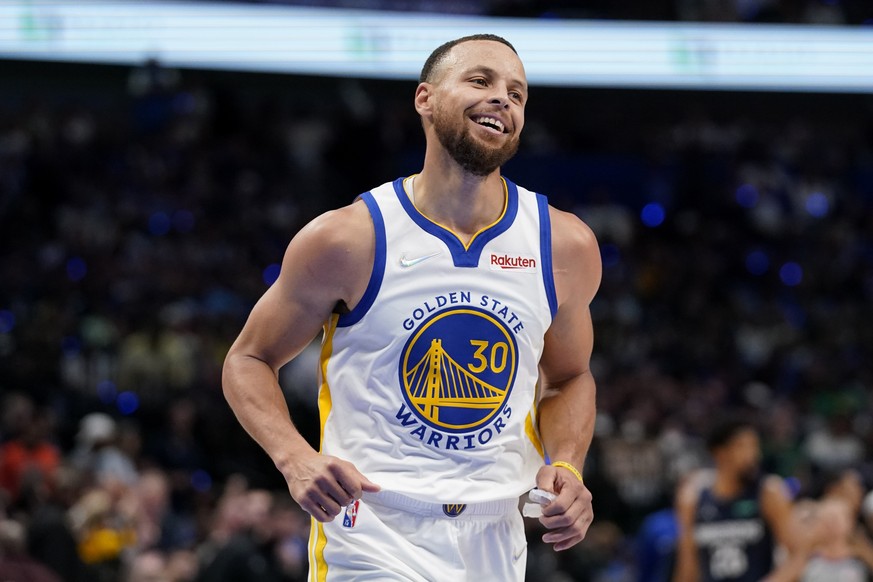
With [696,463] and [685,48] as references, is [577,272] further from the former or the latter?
[685,48]

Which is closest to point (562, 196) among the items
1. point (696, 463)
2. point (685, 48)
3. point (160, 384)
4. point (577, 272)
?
point (685, 48)

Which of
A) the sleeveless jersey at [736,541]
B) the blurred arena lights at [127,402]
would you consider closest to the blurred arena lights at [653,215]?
the blurred arena lights at [127,402]

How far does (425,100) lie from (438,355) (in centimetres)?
85

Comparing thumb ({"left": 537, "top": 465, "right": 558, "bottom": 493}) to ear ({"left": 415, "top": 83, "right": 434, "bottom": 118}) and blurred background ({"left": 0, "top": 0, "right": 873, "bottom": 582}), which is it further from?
blurred background ({"left": 0, "top": 0, "right": 873, "bottom": 582})

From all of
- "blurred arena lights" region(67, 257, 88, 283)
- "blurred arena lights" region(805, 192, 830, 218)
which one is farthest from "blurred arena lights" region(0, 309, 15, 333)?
"blurred arena lights" region(805, 192, 830, 218)

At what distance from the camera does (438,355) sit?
362cm

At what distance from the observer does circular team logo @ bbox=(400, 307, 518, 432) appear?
3.61 m

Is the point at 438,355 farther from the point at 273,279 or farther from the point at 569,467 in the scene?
the point at 273,279

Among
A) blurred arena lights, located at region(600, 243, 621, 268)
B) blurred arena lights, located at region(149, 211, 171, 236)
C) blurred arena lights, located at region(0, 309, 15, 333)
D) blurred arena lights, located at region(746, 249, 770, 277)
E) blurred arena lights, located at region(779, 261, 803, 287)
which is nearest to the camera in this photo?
blurred arena lights, located at region(0, 309, 15, 333)

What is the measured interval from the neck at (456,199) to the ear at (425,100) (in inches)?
6.4

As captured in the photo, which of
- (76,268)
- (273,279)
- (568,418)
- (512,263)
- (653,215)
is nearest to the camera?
(512,263)

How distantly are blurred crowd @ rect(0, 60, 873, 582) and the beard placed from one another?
5.25m

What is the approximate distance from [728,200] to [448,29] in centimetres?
710

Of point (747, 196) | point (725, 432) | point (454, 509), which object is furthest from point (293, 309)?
point (747, 196)
